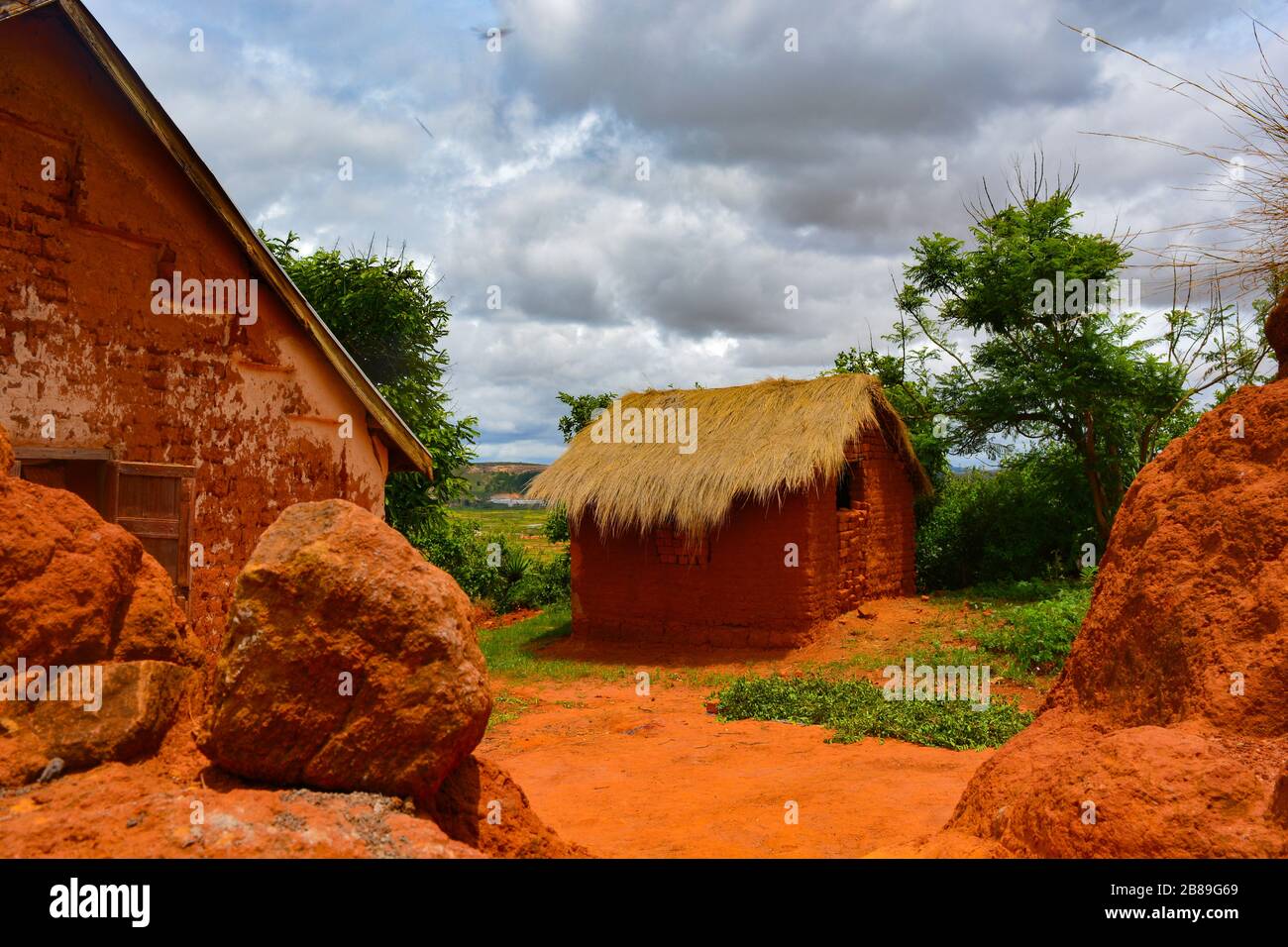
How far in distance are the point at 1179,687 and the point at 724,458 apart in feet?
36.0

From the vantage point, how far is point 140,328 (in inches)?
277

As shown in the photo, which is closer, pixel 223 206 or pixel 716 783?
pixel 716 783

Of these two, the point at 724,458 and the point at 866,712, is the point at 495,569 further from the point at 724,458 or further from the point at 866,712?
the point at 866,712

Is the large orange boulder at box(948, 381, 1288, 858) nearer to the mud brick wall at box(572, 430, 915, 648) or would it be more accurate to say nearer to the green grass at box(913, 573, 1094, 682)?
the green grass at box(913, 573, 1094, 682)

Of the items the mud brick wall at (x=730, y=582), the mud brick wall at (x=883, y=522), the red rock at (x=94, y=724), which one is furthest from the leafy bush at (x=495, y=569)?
the red rock at (x=94, y=724)

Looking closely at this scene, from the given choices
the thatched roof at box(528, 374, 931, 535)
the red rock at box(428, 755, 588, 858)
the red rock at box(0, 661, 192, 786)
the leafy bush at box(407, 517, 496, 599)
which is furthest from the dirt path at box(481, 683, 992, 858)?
the leafy bush at box(407, 517, 496, 599)

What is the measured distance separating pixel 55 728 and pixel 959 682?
10.1 m

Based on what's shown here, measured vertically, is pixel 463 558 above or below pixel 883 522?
below

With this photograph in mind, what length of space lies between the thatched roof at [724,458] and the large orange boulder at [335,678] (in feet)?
33.8

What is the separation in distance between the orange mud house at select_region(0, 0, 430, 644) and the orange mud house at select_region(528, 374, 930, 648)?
6.72 m

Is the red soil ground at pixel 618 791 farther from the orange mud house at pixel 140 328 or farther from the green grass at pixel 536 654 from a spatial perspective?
the orange mud house at pixel 140 328

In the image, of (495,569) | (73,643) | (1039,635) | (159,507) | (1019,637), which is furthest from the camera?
(495,569)

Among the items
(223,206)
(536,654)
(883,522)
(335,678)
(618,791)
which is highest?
(223,206)

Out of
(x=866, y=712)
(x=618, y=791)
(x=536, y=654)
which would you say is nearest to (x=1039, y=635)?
(x=866, y=712)
